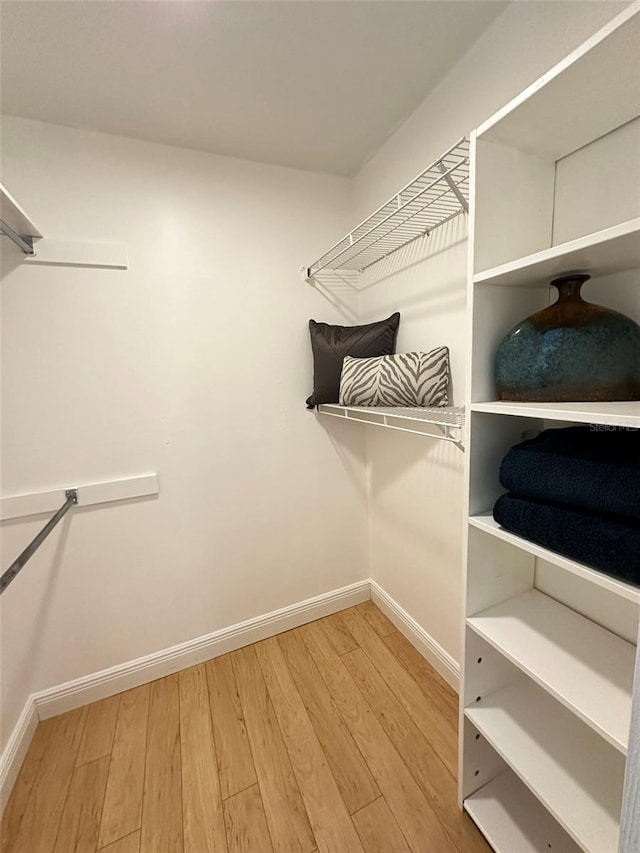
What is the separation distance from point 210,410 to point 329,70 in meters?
1.30

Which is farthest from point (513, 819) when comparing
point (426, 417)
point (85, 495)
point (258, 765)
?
point (85, 495)

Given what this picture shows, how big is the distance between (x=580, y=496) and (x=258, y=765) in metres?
1.38

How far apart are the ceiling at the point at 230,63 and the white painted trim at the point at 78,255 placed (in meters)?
0.43

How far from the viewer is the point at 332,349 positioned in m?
1.60

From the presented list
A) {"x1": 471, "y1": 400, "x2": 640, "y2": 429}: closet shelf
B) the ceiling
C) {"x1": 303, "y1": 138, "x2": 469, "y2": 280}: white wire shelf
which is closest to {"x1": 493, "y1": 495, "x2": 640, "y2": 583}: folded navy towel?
{"x1": 471, "y1": 400, "x2": 640, "y2": 429}: closet shelf

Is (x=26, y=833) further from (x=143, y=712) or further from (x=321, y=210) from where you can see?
(x=321, y=210)

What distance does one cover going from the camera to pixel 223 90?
1.14 metres

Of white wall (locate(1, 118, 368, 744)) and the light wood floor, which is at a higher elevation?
white wall (locate(1, 118, 368, 744))

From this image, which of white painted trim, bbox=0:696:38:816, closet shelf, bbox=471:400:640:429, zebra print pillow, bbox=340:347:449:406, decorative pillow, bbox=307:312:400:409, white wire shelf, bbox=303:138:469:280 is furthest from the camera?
decorative pillow, bbox=307:312:400:409

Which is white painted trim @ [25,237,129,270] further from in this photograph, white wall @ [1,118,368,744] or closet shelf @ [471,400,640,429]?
closet shelf @ [471,400,640,429]

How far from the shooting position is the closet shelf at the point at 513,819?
887mm

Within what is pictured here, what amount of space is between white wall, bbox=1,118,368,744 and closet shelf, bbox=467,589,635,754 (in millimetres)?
1057

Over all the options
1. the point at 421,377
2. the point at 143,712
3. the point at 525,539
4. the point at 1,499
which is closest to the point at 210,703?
the point at 143,712

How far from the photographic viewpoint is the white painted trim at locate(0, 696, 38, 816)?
3.61 ft
